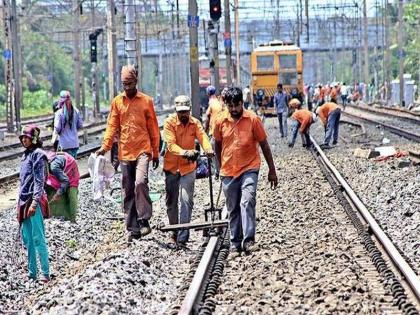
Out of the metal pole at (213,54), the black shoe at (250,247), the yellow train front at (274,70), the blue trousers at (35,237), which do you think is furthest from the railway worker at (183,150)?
the yellow train front at (274,70)

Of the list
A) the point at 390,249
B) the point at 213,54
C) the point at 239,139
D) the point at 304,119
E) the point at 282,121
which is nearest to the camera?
the point at 390,249

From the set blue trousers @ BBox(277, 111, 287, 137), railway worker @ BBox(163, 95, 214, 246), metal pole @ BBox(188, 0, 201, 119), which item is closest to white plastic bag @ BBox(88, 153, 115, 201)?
railway worker @ BBox(163, 95, 214, 246)

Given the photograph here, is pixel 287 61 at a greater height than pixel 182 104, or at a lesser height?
greater

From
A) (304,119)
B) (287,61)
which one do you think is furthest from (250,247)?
(287,61)

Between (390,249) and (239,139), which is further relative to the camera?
(239,139)

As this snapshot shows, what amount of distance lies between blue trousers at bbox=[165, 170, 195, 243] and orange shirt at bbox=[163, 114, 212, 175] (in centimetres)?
9

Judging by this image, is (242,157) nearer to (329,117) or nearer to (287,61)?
(329,117)

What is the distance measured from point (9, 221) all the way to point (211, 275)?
5270mm

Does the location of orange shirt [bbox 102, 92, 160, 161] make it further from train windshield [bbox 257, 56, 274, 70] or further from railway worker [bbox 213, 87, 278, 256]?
train windshield [bbox 257, 56, 274, 70]

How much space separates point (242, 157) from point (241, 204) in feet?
1.65

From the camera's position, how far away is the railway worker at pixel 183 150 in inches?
433

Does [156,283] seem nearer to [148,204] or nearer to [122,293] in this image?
[122,293]

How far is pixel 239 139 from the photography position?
34.5ft

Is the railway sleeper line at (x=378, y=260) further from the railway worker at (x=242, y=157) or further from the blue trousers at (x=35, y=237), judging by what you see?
the blue trousers at (x=35, y=237)
